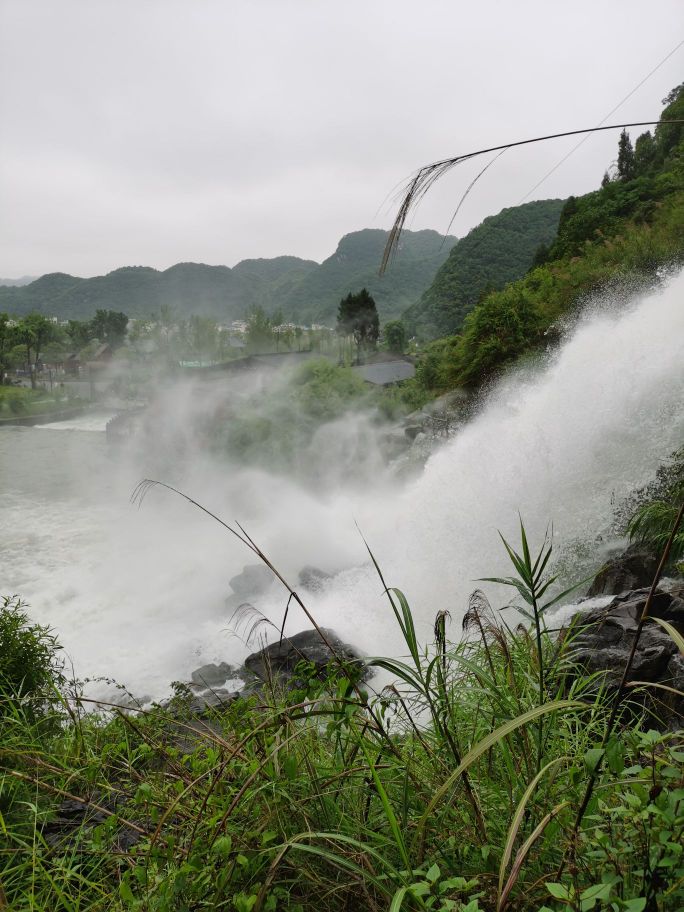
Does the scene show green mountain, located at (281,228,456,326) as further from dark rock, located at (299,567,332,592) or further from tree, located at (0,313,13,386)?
dark rock, located at (299,567,332,592)

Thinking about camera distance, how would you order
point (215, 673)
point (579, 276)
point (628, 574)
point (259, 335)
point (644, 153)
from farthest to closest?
1. point (259, 335)
2. point (644, 153)
3. point (579, 276)
4. point (215, 673)
5. point (628, 574)

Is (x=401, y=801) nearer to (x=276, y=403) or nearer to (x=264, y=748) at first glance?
(x=264, y=748)

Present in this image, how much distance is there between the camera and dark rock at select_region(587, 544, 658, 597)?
20.2 ft

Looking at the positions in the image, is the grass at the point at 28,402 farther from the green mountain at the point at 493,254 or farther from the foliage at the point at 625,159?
the foliage at the point at 625,159

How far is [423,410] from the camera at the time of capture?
19484mm

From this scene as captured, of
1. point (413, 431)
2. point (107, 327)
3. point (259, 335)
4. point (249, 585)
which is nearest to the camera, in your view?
point (249, 585)

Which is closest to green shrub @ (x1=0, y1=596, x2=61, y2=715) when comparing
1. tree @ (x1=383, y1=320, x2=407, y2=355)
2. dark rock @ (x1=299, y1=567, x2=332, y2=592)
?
dark rock @ (x1=299, y1=567, x2=332, y2=592)

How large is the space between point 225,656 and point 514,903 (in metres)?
9.28

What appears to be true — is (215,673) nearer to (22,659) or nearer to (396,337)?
→ (22,659)

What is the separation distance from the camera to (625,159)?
97.2 ft

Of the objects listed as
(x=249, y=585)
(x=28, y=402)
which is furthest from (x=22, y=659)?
(x=28, y=402)

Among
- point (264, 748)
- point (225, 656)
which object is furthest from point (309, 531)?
point (264, 748)

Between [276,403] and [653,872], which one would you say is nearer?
[653,872]

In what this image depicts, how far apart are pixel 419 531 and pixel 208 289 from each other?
128m
